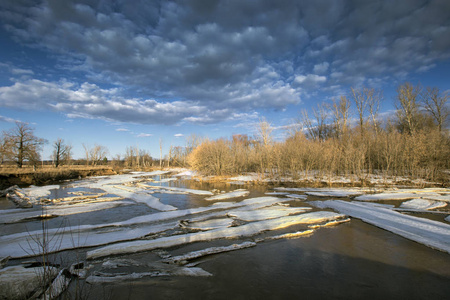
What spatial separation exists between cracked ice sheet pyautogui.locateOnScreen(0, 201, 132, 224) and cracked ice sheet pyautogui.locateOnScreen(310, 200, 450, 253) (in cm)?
1186

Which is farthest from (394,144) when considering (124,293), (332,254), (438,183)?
(124,293)

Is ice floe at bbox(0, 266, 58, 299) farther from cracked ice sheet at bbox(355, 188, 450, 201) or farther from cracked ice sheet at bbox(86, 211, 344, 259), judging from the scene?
cracked ice sheet at bbox(355, 188, 450, 201)

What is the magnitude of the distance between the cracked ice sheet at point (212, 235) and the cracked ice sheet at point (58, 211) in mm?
4585

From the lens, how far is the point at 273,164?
2531cm

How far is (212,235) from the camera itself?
6711 millimetres

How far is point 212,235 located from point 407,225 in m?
6.82

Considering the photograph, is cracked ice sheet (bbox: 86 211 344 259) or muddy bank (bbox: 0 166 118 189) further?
muddy bank (bbox: 0 166 118 189)

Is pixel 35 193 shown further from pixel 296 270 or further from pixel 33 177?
pixel 296 270

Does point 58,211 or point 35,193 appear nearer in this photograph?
point 58,211

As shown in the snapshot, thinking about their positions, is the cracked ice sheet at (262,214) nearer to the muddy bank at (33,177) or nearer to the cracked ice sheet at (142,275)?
the cracked ice sheet at (142,275)

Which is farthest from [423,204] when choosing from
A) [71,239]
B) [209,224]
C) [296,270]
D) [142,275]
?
[71,239]

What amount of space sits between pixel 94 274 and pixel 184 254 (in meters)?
1.98

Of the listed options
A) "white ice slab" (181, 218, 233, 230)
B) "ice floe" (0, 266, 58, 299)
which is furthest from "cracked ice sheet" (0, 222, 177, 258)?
"ice floe" (0, 266, 58, 299)

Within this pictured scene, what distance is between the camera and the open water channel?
395 centimetres
